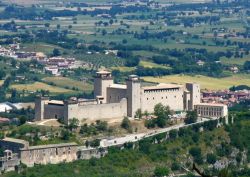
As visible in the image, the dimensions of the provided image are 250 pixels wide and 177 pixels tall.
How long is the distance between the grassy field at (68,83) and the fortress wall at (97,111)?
904 inches

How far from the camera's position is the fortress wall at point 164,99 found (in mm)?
76062

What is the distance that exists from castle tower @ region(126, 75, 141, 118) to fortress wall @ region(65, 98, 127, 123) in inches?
11.0

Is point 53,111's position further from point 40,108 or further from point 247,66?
point 247,66

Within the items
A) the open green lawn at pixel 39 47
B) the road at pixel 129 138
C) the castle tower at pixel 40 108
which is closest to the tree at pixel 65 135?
the road at pixel 129 138

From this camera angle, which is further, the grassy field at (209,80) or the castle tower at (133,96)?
the grassy field at (209,80)

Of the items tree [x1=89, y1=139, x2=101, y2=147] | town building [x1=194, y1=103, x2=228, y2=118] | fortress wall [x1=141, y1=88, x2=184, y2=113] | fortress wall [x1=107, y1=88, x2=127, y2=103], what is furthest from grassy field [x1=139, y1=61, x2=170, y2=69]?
tree [x1=89, y1=139, x2=101, y2=147]

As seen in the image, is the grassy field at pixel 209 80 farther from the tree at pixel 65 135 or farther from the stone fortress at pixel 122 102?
the tree at pixel 65 135

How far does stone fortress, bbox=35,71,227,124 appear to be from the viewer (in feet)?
240

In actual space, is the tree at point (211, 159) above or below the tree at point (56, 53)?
below

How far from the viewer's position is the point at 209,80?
106 metres

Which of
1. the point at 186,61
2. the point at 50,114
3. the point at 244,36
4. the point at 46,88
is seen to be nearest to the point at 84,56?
the point at 186,61

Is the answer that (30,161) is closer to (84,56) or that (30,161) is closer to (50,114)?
(50,114)

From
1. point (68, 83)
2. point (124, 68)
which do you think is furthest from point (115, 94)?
point (124, 68)

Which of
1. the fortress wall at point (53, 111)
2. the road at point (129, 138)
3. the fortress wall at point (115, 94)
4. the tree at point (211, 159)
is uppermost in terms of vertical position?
the fortress wall at point (115, 94)
